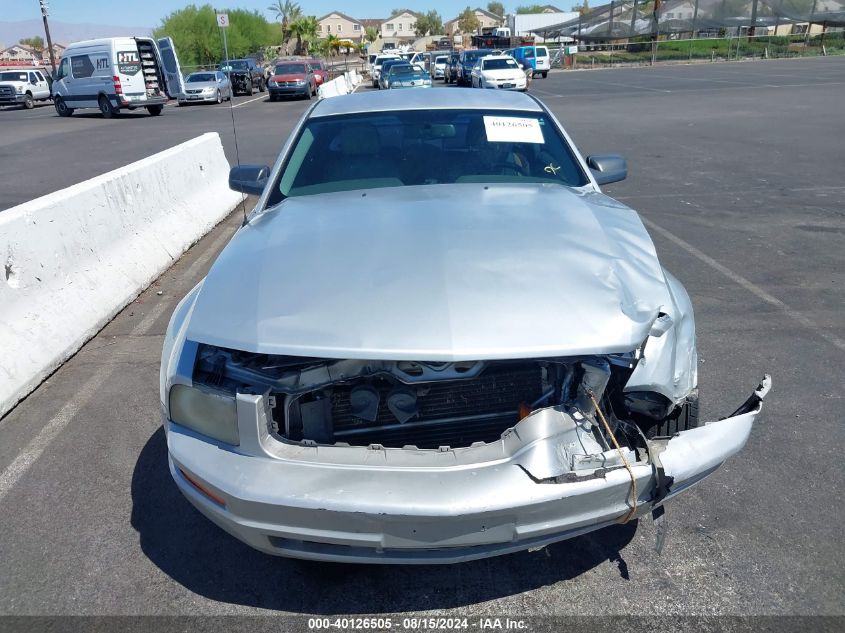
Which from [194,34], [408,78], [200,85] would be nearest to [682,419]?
[408,78]

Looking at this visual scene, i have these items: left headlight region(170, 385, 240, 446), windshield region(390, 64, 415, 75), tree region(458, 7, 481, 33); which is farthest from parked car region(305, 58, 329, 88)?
tree region(458, 7, 481, 33)

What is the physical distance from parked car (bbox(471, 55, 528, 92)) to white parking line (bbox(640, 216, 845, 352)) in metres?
21.4

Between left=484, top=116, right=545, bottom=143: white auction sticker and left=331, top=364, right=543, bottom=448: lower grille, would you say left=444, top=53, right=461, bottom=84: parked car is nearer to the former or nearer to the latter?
left=484, top=116, right=545, bottom=143: white auction sticker

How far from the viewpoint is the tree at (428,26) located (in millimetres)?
140500

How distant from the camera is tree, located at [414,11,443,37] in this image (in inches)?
5531

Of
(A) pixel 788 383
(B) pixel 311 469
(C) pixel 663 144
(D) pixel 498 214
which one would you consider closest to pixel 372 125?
(D) pixel 498 214

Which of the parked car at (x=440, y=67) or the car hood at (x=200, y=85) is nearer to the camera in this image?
the car hood at (x=200, y=85)

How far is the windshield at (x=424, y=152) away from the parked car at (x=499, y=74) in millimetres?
24349

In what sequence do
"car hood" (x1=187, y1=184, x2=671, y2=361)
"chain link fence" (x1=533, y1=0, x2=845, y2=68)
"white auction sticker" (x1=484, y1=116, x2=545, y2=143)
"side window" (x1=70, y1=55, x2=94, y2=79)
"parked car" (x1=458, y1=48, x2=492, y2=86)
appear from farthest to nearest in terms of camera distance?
"chain link fence" (x1=533, y1=0, x2=845, y2=68) < "parked car" (x1=458, y1=48, x2=492, y2=86) < "side window" (x1=70, y1=55, x2=94, y2=79) < "white auction sticker" (x1=484, y1=116, x2=545, y2=143) < "car hood" (x1=187, y1=184, x2=671, y2=361)

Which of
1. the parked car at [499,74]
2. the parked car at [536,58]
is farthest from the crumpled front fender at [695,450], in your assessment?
the parked car at [536,58]

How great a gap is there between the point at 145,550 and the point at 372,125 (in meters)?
2.65

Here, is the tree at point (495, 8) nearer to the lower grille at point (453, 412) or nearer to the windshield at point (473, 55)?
the windshield at point (473, 55)

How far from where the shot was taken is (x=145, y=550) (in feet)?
9.90

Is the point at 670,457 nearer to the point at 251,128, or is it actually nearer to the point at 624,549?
the point at 624,549
